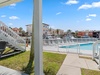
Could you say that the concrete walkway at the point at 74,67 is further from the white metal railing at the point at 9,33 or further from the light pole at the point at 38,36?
the white metal railing at the point at 9,33

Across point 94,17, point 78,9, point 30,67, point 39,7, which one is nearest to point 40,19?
point 39,7

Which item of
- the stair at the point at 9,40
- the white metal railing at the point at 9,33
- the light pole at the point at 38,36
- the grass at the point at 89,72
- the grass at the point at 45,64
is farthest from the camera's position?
the white metal railing at the point at 9,33

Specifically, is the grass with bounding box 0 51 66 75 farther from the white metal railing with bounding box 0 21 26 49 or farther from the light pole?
the light pole

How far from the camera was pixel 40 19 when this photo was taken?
358cm

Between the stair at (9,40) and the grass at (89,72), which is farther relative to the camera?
the stair at (9,40)

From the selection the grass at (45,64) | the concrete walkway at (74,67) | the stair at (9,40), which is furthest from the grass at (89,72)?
the stair at (9,40)

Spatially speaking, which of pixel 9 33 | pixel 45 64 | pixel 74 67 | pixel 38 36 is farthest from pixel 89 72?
pixel 9 33

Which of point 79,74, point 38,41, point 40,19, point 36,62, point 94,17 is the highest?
point 94,17

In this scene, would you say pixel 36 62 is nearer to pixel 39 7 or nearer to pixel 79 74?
pixel 39 7

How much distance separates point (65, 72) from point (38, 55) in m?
2.75

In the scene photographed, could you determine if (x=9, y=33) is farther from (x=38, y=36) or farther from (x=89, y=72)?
(x=38, y=36)

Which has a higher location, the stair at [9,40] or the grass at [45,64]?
the stair at [9,40]

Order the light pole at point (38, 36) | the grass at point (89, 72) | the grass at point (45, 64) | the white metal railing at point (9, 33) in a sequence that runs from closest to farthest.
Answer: the light pole at point (38, 36) < the grass at point (89, 72) < the grass at point (45, 64) < the white metal railing at point (9, 33)

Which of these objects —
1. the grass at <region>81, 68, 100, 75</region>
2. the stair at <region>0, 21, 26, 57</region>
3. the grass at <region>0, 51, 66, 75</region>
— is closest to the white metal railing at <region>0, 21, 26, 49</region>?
the stair at <region>0, 21, 26, 57</region>
